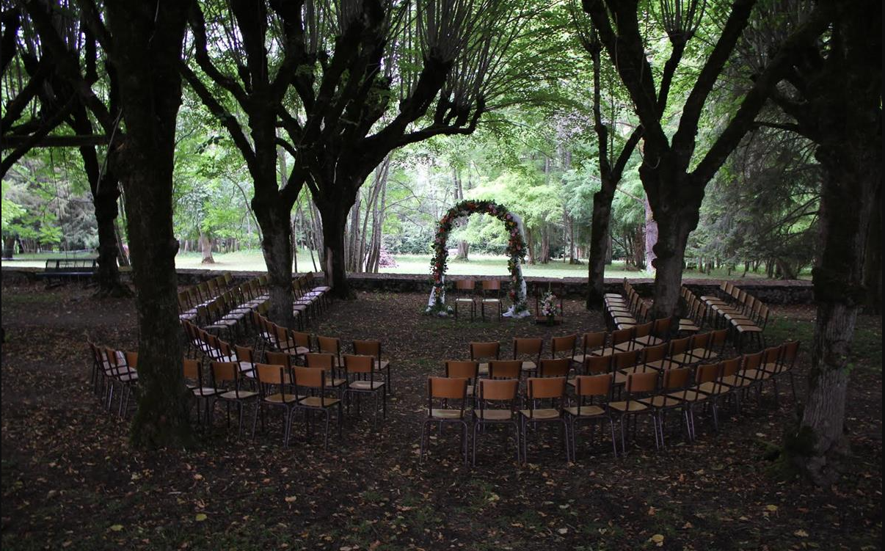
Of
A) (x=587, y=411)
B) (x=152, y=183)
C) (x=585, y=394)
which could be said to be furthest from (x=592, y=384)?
(x=152, y=183)

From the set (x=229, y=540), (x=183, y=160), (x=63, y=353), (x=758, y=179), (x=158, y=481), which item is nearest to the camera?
(x=229, y=540)

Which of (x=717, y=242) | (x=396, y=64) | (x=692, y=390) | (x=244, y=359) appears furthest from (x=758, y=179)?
(x=244, y=359)

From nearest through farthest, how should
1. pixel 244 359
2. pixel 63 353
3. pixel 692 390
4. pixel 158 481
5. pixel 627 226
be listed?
pixel 158 481, pixel 692 390, pixel 244 359, pixel 63 353, pixel 627 226

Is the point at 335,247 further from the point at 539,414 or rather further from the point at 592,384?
the point at 592,384

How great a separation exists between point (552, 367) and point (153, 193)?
487 cm

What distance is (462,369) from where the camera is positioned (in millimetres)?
7684

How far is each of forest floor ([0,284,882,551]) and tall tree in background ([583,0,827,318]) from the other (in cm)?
347

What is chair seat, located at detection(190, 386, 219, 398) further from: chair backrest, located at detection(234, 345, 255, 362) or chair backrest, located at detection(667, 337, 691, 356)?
chair backrest, located at detection(667, 337, 691, 356)

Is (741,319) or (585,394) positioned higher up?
(741,319)

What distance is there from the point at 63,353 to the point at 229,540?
7.81m

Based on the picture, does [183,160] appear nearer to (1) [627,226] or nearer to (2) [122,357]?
(2) [122,357]

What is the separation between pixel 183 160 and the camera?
22.5 m

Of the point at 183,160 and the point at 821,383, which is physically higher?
the point at 183,160

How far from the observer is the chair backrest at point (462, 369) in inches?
301
